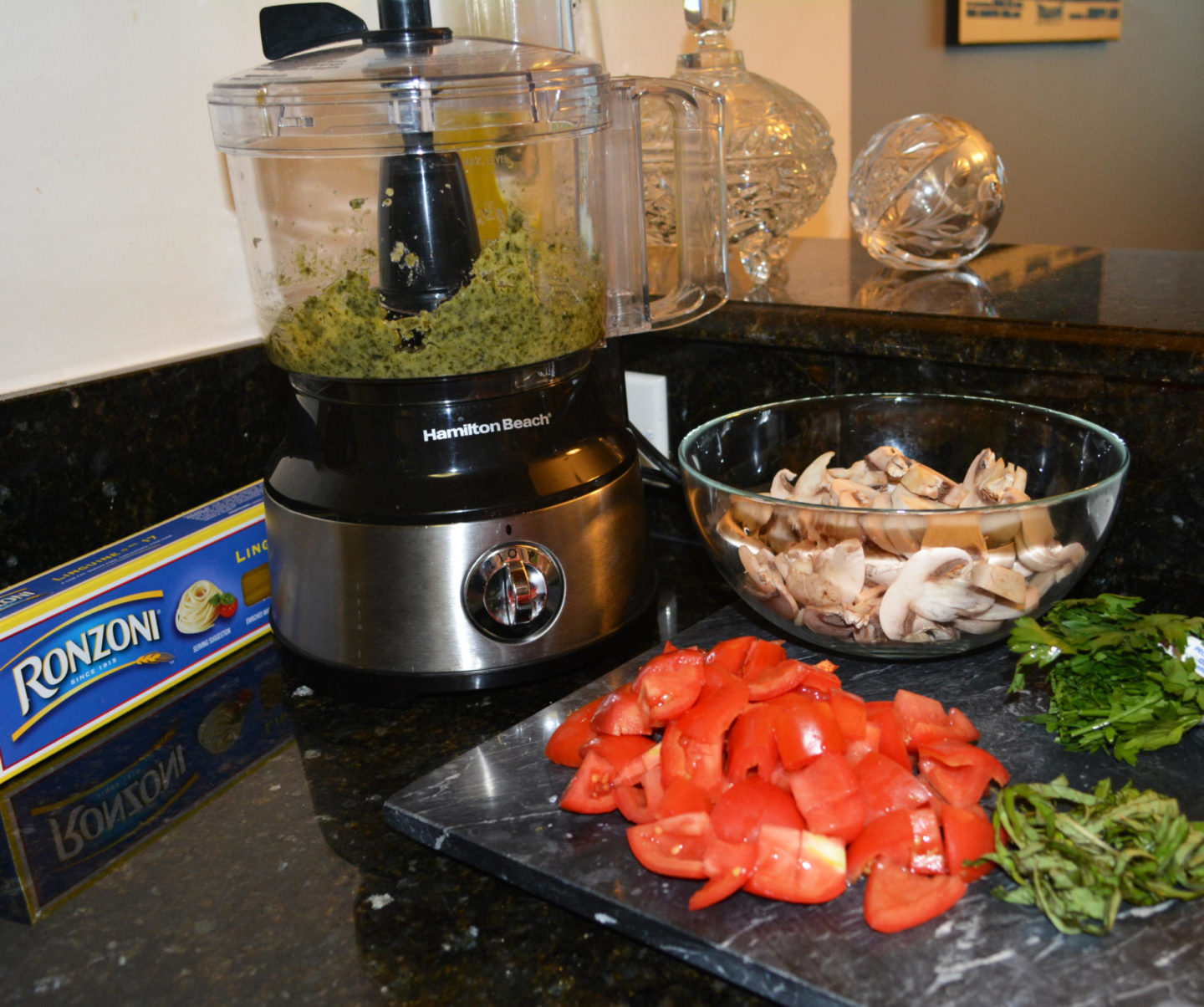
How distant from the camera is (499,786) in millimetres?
708

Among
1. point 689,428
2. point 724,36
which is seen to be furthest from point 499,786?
point 724,36

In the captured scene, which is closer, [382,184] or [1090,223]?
[382,184]

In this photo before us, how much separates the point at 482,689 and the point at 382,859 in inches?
5.8

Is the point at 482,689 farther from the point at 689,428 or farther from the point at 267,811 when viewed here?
the point at 689,428

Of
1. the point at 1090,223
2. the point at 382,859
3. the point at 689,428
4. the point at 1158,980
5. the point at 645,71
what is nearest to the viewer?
the point at 1158,980

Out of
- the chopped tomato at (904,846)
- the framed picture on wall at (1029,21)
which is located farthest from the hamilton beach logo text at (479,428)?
the framed picture on wall at (1029,21)

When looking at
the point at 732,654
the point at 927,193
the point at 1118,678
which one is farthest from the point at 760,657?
the point at 927,193

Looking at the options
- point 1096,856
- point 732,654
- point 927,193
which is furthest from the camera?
point 927,193

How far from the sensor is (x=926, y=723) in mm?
695

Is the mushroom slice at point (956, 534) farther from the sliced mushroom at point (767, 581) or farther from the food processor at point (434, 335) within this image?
the food processor at point (434, 335)

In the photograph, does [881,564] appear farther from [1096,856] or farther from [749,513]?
[1096,856]

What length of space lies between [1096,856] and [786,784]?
0.16 metres

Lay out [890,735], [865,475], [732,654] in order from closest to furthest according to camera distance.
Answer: [890,735], [732,654], [865,475]

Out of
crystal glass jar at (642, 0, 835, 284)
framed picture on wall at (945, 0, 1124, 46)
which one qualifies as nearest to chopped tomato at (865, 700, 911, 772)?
crystal glass jar at (642, 0, 835, 284)
